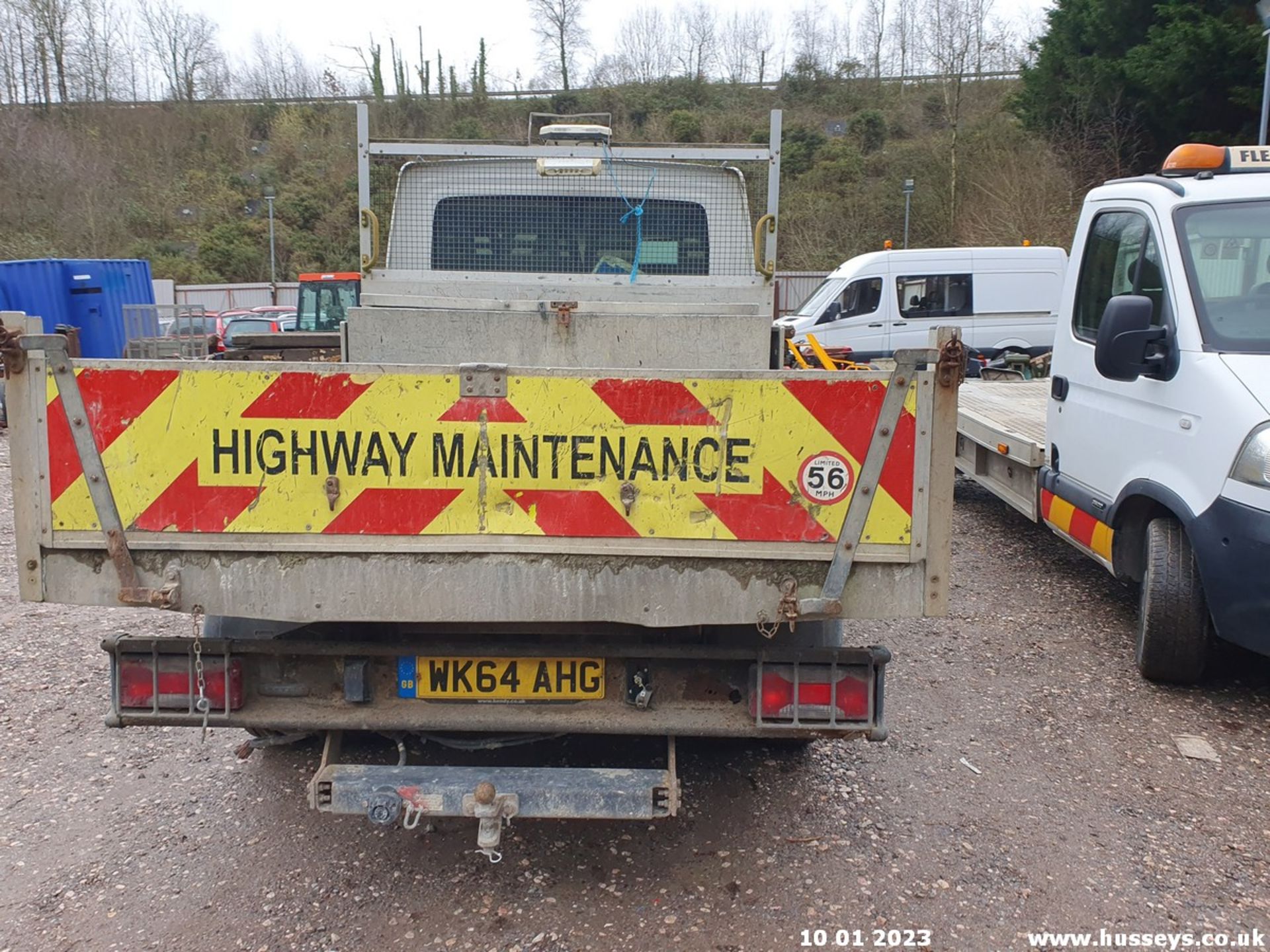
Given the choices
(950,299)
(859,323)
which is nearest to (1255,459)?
(859,323)

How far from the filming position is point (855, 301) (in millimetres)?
16375

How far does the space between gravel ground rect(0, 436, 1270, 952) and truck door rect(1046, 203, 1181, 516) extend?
1178 millimetres

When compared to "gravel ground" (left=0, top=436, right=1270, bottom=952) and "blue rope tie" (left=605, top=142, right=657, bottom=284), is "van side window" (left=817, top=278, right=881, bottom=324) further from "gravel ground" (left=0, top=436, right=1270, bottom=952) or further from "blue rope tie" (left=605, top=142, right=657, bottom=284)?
"gravel ground" (left=0, top=436, right=1270, bottom=952)

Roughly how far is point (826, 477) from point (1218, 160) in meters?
3.83

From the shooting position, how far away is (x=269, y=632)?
316 centimetres

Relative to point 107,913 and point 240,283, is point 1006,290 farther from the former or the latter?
point 240,283

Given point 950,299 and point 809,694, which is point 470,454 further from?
point 950,299

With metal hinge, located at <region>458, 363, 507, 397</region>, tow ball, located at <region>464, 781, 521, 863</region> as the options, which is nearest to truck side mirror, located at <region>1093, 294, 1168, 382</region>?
metal hinge, located at <region>458, 363, 507, 397</region>

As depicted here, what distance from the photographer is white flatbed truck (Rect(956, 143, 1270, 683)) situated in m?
4.28

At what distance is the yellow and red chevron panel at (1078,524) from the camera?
539 cm

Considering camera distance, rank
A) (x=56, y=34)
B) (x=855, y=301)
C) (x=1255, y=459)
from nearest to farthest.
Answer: (x=1255, y=459)
(x=855, y=301)
(x=56, y=34)

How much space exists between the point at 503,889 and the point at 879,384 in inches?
76.1

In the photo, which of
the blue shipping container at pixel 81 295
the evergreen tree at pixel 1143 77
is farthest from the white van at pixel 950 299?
the blue shipping container at pixel 81 295

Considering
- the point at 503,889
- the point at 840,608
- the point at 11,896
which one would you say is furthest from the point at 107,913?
the point at 840,608
